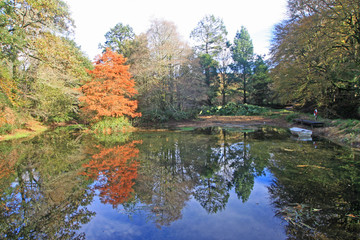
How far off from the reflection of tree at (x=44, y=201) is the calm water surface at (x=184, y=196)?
2 cm

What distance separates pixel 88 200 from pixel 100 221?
0.97 m

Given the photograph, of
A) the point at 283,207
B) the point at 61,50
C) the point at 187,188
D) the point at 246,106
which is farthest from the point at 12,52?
the point at 246,106

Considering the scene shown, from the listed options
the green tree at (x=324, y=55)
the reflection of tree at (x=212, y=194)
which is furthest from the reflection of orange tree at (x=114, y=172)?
the green tree at (x=324, y=55)

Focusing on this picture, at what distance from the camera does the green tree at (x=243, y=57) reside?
97.2 ft

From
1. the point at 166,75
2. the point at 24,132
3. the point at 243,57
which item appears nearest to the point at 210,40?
the point at 243,57

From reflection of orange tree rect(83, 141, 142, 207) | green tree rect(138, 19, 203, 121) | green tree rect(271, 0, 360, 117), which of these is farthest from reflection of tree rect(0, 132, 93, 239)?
green tree rect(271, 0, 360, 117)

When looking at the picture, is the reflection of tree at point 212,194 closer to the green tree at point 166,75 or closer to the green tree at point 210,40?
the green tree at point 166,75

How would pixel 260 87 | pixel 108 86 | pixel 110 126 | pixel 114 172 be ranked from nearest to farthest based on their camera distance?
pixel 114 172 → pixel 108 86 → pixel 110 126 → pixel 260 87

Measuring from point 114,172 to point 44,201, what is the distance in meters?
1.92

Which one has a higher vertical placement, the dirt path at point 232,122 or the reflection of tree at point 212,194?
the dirt path at point 232,122

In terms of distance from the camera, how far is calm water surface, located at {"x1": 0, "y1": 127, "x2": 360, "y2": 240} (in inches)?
132

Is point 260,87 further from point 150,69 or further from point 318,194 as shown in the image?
point 318,194

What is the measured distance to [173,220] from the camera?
3.70m

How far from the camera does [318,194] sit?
4293 mm
